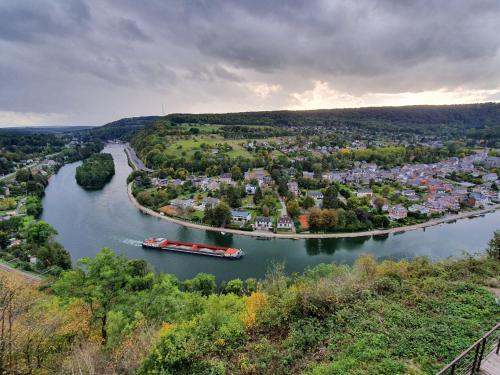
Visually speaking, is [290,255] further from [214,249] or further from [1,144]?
[1,144]

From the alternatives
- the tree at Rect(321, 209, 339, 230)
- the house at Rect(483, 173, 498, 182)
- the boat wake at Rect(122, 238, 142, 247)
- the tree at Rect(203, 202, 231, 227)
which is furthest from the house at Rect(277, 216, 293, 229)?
the house at Rect(483, 173, 498, 182)

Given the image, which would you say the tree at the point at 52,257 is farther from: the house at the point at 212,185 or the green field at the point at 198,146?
the green field at the point at 198,146

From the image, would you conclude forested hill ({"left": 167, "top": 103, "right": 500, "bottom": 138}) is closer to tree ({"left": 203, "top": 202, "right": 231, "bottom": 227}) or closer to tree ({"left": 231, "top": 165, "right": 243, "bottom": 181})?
tree ({"left": 231, "top": 165, "right": 243, "bottom": 181})

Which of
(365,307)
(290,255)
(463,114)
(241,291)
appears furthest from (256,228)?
(463,114)

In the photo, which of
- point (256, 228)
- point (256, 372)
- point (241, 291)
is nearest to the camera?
point (256, 372)

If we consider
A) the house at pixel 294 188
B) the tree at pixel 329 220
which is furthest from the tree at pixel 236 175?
the tree at pixel 329 220

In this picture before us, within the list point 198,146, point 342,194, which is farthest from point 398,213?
point 198,146

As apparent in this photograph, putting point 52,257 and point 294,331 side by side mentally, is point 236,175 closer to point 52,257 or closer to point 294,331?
point 52,257
